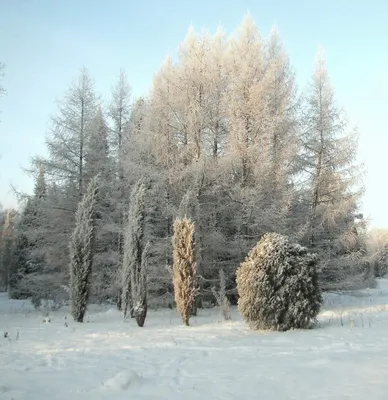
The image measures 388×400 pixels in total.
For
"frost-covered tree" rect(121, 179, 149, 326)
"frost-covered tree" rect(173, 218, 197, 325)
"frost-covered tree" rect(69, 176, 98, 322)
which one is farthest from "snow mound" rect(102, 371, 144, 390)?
"frost-covered tree" rect(69, 176, 98, 322)

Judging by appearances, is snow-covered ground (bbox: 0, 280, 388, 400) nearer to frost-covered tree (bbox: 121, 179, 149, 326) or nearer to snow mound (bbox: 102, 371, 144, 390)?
snow mound (bbox: 102, 371, 144, 390)

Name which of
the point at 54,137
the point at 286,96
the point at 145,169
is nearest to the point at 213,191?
the point at 145,169

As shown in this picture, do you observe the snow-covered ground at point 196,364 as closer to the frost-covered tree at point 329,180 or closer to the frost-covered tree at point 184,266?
the frost-covered tree at point 184,266

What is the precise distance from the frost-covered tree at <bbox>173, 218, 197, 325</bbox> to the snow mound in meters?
6.20

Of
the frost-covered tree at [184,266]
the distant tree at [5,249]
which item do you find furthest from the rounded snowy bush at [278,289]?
the distant tree at [5,249]

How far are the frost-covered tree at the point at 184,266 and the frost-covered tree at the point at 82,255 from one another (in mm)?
2919

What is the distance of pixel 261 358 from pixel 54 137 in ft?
48.9

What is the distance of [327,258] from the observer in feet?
56.9

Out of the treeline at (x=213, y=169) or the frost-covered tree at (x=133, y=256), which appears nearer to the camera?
the frost-covered tree at (x=133, y=256)

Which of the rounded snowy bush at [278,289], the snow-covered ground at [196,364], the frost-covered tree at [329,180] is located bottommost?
the snow-covered ground at [196,364]

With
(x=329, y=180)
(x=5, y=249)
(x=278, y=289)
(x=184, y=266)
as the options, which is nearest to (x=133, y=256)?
(x=184, y=266)

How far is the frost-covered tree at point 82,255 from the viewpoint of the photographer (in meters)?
12.2

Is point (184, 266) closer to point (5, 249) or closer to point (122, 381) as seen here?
point (122, 381)

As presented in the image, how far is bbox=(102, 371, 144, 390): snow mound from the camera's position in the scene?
4.61 m
